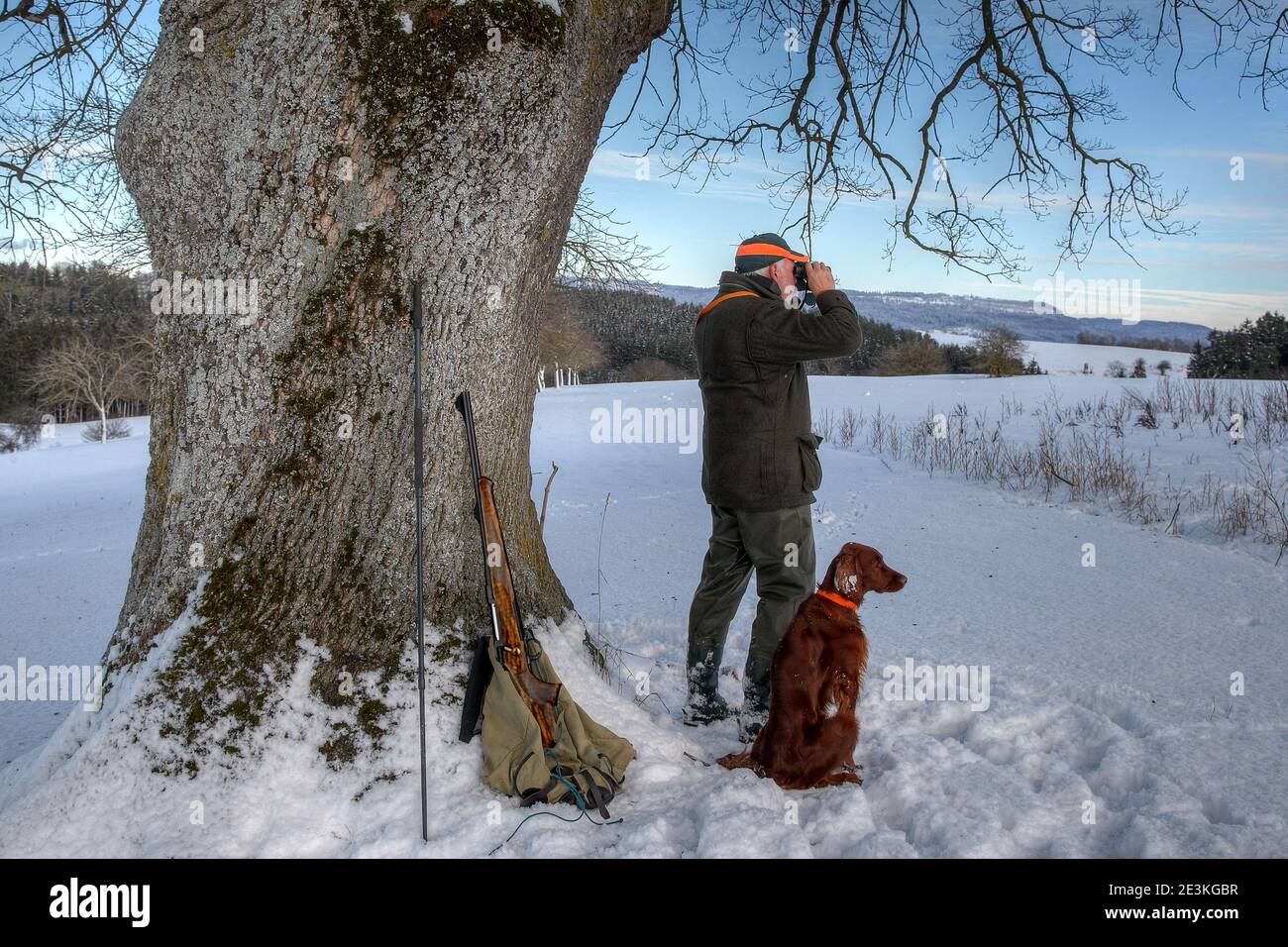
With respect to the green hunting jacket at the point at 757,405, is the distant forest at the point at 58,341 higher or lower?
higher

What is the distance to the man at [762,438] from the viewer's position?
10.3ft

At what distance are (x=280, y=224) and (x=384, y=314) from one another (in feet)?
1.52

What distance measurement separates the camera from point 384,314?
112 inches

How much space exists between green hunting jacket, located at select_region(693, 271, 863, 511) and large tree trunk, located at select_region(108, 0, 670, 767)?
0.99 m

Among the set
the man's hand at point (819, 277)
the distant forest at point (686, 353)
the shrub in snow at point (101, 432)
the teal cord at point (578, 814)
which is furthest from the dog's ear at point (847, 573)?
the shrub in snow at point (101, 432)

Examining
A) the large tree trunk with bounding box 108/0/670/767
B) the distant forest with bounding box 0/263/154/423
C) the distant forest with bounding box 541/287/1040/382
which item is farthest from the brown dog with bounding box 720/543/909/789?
the distant forest with bounding box 0/263/154/423

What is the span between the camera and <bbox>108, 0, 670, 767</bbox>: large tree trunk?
277 centimetres

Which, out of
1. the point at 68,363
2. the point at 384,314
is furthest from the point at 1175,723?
the point at 68,363

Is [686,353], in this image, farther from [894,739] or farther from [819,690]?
[819,690]
